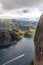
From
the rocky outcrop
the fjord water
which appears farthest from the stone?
the rocky outcrop

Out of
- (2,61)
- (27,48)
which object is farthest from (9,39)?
(2,61)

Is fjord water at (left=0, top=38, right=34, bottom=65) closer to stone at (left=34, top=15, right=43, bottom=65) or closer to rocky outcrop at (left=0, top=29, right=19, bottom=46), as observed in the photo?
rocky outcrop at (left=0, top=29, right=19, bottom=46)

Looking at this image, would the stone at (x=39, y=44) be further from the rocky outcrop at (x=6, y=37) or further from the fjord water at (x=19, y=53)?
the rocky outcrop at (x=6, y=37)

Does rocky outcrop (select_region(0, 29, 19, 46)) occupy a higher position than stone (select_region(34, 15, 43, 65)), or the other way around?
stone (select_region(34, 15, 43, 65))

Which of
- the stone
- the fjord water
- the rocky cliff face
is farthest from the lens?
the rocky cliff face

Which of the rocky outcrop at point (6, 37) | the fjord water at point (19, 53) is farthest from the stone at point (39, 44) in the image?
the rocky outcrop at point (6, 37)

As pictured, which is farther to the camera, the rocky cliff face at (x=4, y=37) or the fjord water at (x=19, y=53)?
the rocky cliff face at (x=4, y=37)

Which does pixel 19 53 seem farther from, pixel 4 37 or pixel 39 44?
pixel 39 44

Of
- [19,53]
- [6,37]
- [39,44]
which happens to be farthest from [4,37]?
[39,44]

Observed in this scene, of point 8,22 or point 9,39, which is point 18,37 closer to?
point 9,39
